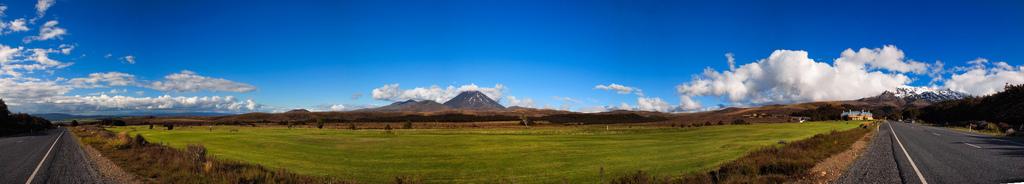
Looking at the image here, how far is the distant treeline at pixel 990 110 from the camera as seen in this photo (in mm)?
71938

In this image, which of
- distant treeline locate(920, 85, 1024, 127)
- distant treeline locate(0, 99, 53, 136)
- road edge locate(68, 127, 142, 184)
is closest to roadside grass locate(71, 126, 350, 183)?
road edge locate(68, 127, 142, 184)

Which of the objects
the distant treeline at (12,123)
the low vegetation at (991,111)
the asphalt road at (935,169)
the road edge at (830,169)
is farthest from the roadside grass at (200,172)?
the distant treeline at (12,123)

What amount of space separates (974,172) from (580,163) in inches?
501

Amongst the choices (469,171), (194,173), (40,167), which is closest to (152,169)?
(194,173)

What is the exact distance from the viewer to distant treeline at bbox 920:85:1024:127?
236 ft

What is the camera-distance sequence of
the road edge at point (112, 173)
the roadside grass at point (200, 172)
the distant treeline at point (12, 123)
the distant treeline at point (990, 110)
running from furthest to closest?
the distant treeline at point (12, 123) → the distant treeline at point (990, 110) → the road edge at point (112, 173) → the roadside grass at point (200, 172)

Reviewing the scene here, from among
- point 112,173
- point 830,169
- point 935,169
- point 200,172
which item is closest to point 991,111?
point 935,169

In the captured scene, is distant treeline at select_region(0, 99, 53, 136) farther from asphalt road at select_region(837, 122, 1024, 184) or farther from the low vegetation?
the low vegetation

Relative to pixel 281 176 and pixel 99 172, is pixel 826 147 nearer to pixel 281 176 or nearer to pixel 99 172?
pixel 281 176

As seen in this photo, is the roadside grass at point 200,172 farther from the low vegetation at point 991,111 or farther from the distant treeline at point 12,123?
the distant treeline at point 12,123

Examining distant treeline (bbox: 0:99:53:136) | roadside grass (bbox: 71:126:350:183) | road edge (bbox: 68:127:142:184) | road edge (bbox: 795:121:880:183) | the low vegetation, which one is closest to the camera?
road edge (bbox: 795:121:880:183)

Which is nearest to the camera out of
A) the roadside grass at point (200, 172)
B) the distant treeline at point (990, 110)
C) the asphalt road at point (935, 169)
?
the asphalt road at point (935, 169)

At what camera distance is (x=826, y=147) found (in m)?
26.1

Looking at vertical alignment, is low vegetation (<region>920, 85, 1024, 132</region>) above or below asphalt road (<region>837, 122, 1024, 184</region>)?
above
